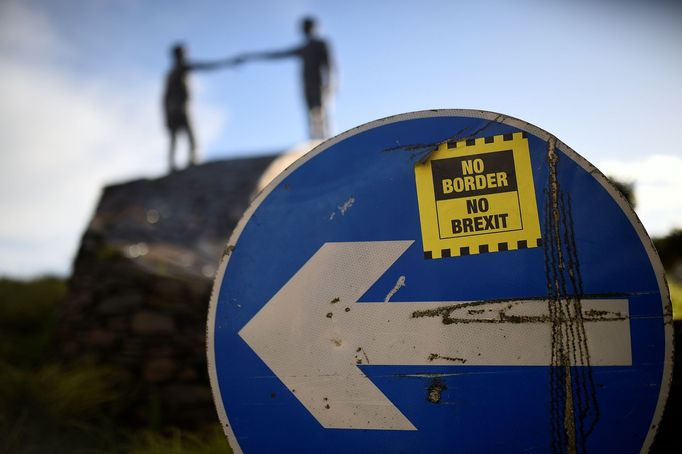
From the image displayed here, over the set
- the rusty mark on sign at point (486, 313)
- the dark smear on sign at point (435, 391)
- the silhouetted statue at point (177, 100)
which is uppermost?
the silhouetted statue at point (177, 100)

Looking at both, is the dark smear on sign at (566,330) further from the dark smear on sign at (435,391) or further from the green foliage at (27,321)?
the green foliage at (27,321)

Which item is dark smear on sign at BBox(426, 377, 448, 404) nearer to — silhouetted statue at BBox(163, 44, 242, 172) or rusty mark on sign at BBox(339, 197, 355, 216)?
rusty mark on sign at BBox(339, 197, 355, 216)

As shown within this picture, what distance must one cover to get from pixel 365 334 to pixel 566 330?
0.46m

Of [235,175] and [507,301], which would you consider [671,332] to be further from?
[235,175]

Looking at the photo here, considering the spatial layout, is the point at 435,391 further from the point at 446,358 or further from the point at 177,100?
the point at 177,100

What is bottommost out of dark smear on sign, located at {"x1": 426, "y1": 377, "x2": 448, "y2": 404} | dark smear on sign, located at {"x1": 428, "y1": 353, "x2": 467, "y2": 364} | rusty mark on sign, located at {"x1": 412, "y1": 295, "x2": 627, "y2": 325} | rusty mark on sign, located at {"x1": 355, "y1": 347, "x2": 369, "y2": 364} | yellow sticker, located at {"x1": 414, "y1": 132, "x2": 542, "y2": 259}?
dark smear on sign, located at {"x1": 426, "y1": 377, "x2": 448, "y2": 404}

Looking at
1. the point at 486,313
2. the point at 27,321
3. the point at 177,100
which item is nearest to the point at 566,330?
the point at 486,313

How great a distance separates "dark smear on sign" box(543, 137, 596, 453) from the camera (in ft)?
3.54

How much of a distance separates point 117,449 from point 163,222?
6.77ft

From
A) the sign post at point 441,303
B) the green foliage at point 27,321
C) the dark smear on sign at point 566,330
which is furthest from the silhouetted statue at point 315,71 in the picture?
the dark smear on sign at point 566,330

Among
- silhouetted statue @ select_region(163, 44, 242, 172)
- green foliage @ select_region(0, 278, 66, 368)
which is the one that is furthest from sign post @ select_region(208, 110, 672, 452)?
silhouetted statue @ select_region(163, 44, 242, 172)

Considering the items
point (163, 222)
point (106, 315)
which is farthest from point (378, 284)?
point (163, 222)

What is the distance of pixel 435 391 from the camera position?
1119mm

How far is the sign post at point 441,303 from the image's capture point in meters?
1.08
